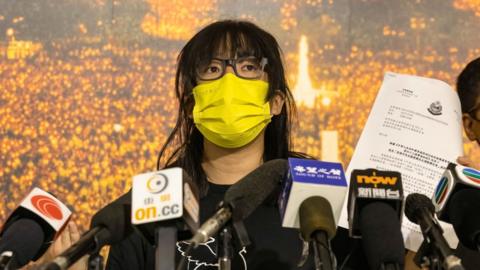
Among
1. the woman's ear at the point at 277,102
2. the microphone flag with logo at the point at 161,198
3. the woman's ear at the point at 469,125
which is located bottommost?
the woman's ear at the point at 469,125

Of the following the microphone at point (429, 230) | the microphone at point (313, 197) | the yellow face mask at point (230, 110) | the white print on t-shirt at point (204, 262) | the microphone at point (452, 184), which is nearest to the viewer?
the microphone at point (429, 230)

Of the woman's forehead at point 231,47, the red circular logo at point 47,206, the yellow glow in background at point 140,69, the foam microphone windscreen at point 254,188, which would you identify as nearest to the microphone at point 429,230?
the foam microphone windscreen at point 254,188

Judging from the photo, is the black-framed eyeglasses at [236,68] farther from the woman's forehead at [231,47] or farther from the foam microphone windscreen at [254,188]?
the foam microphone windscreen at [254,188]

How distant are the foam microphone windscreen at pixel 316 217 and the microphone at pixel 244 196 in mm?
85

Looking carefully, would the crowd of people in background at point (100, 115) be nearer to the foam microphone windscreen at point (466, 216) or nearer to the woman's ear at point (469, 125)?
the woman's ear at point (469, 125)

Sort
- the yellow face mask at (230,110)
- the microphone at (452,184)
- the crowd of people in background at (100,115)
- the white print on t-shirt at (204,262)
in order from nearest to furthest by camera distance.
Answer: the microphone at (452,184), the white print on t-shirt at (204,262), the yellow face mask at (230,110), the crowd of people in background at (100,115)

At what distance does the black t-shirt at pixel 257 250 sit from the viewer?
165cm

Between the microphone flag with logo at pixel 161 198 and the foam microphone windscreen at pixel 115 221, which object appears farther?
the foam microphone windscreen at pixel 115 221

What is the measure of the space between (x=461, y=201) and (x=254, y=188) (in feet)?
1.23

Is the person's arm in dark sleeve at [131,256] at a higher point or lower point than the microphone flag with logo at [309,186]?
lower

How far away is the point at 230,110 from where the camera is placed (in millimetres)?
1794

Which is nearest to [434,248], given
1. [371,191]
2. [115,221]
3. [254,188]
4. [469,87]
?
[371,191]

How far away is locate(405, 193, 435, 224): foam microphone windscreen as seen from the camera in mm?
1177

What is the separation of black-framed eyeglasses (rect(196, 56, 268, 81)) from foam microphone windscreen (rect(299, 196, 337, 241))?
0.74 meters
